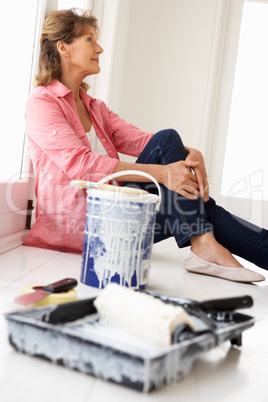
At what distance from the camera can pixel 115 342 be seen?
2.93ft

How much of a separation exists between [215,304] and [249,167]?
3016 millimetres

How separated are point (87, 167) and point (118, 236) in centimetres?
38

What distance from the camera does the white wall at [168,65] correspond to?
3783 millimetres

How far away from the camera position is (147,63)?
3842 millimetres

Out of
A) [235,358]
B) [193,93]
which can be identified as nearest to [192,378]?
[235,358]

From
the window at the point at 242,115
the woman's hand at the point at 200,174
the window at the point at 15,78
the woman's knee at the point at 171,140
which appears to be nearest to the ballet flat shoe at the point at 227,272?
the woman's hand at the point at 200,174

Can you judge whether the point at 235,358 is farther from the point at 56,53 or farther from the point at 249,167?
the point at 249,167

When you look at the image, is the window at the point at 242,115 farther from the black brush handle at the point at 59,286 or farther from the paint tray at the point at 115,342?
the paint tray at the point at 115,342

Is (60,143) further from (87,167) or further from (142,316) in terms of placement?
(142,316)

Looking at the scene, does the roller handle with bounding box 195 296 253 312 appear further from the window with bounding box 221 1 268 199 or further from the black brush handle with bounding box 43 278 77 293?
the window with bounding box 221 1 268 199

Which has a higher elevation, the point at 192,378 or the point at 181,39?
the point at 181,39

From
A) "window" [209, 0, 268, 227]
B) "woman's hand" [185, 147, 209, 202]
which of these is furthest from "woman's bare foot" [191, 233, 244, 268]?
"window" [209, 0, 268, 227]

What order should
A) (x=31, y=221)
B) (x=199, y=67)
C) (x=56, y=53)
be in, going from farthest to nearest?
1. (x=199, y=67)
2. (x=31, y=221)
3. (x=56, y=53)

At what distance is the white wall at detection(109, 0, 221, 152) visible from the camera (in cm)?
378
